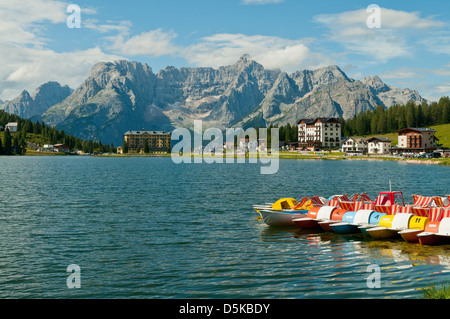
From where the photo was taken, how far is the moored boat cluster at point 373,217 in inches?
1388

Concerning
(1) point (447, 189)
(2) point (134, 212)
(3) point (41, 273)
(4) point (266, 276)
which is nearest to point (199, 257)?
(4) point (266, 276)

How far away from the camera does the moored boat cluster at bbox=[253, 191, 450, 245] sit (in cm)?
3525

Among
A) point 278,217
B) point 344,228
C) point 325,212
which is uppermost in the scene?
point 325,212

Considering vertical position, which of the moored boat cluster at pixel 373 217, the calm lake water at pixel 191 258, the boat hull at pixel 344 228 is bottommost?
the calm lake water at pixel 191 258

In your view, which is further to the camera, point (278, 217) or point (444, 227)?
point (278, 217)

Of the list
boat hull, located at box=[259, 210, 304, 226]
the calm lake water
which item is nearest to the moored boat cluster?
boat hull, located at box=[259, 210, 304, 226]

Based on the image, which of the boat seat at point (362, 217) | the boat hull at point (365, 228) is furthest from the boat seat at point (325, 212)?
the boat hull at point (365, 228)

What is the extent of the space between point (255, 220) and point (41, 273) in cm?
2657

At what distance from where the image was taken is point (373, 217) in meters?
39.6

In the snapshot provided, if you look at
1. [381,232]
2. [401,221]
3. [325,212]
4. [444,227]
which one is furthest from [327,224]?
[444,227]

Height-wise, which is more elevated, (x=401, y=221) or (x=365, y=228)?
(x=401, y=221)

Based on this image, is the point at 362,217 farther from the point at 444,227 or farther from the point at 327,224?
the point at 444,227

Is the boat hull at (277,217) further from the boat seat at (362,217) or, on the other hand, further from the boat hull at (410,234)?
the boat hull at (410,234)
